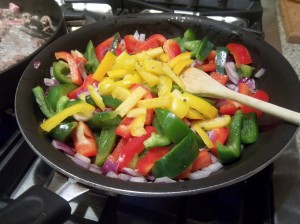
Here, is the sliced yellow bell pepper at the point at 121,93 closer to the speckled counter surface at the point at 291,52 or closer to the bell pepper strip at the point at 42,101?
the bell pepper strip at the point at 42,101

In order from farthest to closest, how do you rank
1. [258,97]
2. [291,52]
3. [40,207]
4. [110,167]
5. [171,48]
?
[291,52] < [171,48] < [258,97] < [110,167] < [40,207]

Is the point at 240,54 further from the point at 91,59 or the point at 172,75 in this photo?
the point at 91,59

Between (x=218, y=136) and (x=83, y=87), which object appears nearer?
(x=218, y=136)

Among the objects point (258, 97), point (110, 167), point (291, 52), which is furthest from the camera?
point (291, 52)

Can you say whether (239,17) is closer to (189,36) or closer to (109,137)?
(189,36)

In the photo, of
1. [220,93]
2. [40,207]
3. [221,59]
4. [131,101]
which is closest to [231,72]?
[221,59]

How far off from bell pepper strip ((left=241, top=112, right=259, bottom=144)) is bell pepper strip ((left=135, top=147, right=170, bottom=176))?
0.16m

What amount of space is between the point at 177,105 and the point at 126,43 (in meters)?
0.30

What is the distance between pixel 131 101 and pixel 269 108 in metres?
0.26

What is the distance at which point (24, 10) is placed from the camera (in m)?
1.14

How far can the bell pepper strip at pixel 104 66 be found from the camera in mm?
784

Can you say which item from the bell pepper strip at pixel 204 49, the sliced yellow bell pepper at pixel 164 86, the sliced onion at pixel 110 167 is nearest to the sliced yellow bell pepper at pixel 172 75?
the sliced yellow bell pepper at pixel 164 86

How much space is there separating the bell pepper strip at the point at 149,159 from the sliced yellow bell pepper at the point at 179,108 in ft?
0.23

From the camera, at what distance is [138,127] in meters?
0.65
